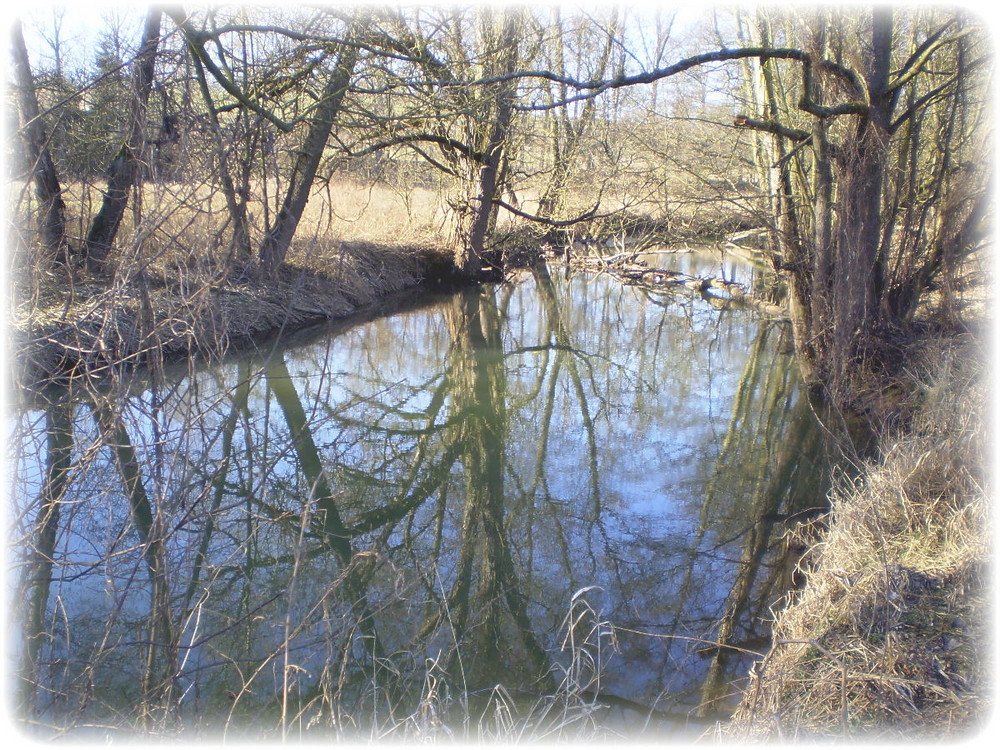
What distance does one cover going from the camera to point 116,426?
314 centimetres

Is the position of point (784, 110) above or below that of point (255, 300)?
above

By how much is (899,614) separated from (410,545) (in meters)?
3.01

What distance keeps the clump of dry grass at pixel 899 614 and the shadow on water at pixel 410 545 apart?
20.1 inches

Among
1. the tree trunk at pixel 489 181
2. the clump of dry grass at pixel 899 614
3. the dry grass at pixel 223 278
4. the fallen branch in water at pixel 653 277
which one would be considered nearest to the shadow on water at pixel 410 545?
the dry grass at pixel 223 278

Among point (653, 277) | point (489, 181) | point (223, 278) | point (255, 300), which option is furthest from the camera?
point (653, 277)

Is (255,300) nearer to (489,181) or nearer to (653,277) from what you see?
(489,181)

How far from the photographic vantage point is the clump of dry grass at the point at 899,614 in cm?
319

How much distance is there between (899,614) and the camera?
3871mm

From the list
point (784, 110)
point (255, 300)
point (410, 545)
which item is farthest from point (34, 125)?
point (784, 110)

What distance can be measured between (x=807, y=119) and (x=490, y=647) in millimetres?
6681

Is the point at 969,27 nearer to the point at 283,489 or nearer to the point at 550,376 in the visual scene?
the point at 550,376

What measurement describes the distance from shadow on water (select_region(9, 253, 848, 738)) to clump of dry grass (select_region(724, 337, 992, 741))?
20.1 inches

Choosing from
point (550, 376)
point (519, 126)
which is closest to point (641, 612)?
point (550, 376)

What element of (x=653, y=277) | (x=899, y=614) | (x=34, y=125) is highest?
(x=34, y=125)
